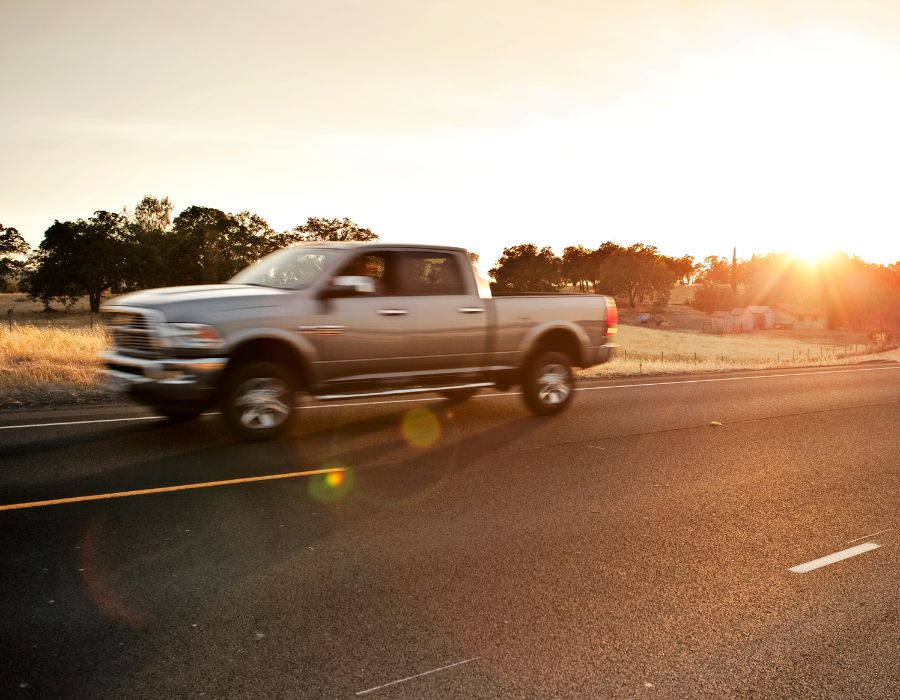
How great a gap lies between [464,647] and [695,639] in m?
1.16

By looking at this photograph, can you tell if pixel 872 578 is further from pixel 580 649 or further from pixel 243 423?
pixel 243 423

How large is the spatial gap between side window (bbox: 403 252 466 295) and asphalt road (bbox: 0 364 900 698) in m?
1.85

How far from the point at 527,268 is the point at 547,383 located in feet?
244

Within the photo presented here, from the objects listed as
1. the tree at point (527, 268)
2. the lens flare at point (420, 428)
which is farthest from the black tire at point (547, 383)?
the tree at point (527, 268)

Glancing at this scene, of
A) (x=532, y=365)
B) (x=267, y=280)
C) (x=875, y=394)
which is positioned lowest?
(x=875, y=394)

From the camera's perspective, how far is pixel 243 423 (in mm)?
8062

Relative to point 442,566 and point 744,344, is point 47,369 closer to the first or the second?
point 442,566

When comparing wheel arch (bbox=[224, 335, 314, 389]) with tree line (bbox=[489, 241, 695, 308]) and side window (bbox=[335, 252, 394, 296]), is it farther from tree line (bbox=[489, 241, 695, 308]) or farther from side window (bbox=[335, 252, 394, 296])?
tree line (bbox=[489, 241, 695, 308])

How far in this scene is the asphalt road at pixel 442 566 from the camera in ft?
11.5

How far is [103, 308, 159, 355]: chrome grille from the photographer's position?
7816 mm

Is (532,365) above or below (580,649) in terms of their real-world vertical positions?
above

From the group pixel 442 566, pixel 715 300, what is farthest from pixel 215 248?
pixel 715 300

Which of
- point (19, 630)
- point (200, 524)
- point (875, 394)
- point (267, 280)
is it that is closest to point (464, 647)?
point (19, 630)

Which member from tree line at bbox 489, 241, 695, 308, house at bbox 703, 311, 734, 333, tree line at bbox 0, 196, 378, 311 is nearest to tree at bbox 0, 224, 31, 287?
tree line at bbox 0, 196, 378, 311
